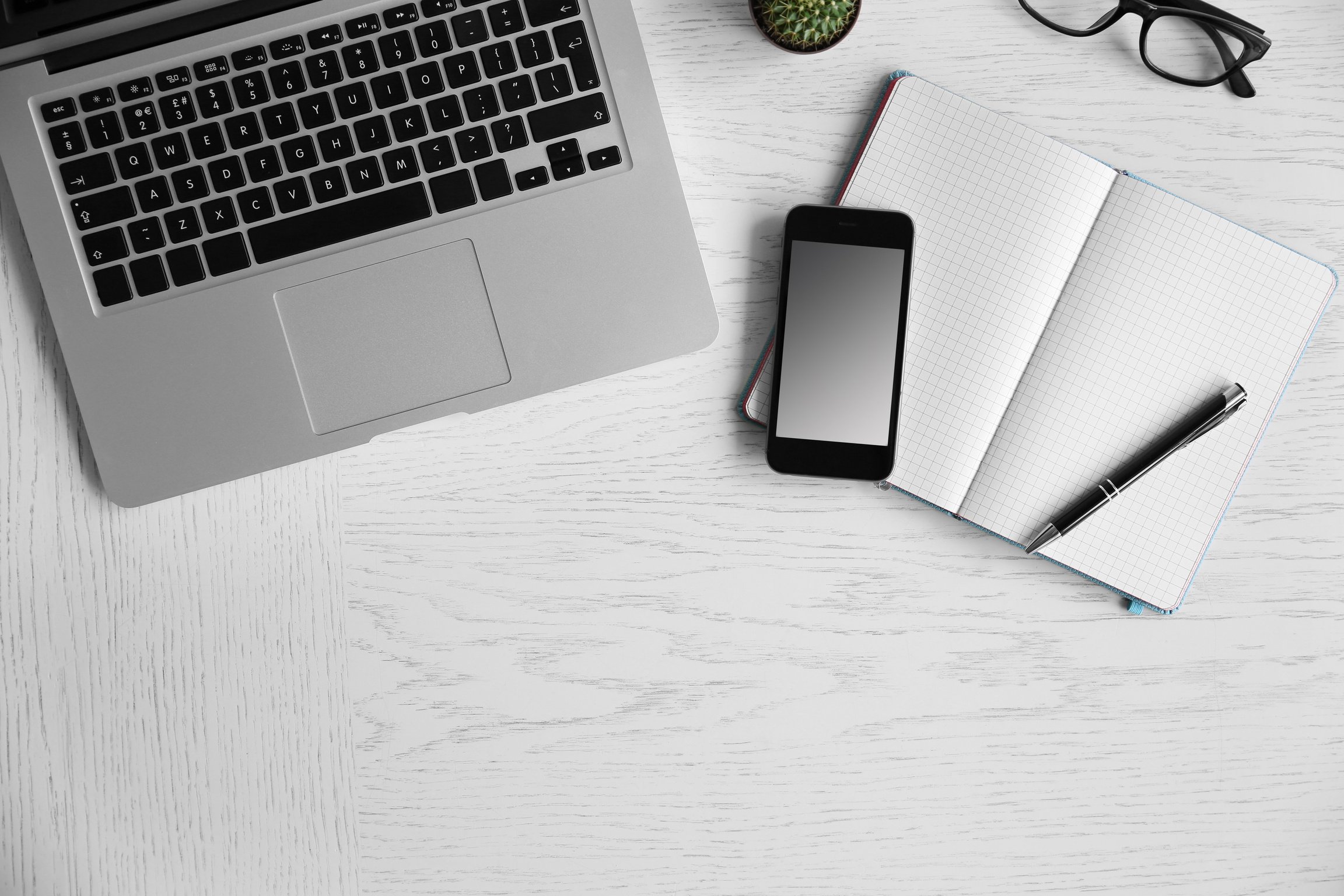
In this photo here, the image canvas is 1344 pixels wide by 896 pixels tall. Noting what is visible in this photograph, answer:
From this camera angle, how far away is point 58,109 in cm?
63

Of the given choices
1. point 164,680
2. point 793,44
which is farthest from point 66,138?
point 793,44

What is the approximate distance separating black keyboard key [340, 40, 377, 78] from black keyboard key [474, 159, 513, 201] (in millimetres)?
111

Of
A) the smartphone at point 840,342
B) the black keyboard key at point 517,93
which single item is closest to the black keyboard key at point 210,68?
the black keyboard key at point 517,93

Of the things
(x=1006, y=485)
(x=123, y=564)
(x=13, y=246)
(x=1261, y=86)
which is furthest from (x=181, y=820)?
(x=1261, y=86)

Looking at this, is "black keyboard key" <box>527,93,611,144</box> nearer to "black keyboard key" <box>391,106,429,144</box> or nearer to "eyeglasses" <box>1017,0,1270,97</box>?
"black keyboard key" <box>391,106,429,144</box>

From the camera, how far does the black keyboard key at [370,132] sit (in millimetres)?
638

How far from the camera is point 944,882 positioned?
27.9 inches

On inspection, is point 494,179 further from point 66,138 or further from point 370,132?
point 66,138

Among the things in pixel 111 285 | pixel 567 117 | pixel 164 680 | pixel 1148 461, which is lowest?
pixel 164 680

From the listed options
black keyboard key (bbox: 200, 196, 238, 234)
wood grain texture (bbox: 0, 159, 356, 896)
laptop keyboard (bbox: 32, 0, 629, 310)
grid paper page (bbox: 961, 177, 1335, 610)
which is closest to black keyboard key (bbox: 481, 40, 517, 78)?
laptop keyboard (bbox: 32, 0, 629, 310)

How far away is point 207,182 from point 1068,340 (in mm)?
678

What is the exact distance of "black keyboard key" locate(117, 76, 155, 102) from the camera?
2.07 feet

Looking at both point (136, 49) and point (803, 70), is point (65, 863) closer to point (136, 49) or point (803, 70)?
point (136, 49)

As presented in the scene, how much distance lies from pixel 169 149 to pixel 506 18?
0.27 m
